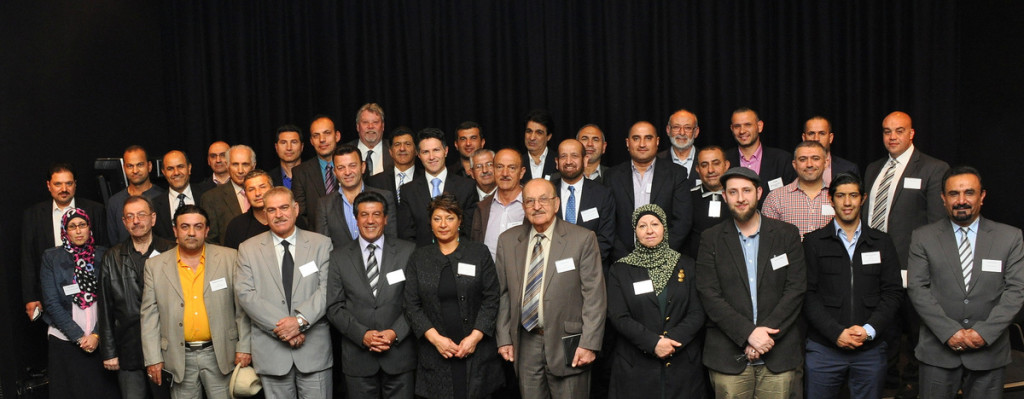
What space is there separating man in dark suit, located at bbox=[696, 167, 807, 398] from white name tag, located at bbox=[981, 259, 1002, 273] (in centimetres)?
90

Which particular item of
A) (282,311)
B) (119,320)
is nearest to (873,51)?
(282,311)

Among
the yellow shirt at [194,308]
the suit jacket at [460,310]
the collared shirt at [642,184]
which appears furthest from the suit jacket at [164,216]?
the collared shirt at [642,184]

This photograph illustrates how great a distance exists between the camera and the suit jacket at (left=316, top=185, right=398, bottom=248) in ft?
16.5

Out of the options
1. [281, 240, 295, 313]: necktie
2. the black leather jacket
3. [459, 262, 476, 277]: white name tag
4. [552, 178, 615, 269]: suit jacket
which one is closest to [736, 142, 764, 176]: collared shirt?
[552, 178, 615, 269]: suit jacket

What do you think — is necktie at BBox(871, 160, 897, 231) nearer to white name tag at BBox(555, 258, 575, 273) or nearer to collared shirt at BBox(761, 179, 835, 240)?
collared shirt at BBox(761, 179, 835, 240)

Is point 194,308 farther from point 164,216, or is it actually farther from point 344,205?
point 164,216

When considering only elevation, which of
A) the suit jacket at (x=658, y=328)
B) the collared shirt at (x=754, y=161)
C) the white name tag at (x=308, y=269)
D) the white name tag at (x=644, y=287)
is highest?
the collared shirt at (x=754, y=161)

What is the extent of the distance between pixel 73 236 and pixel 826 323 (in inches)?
174

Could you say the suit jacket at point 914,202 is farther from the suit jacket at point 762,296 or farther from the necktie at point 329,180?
the necktie at point 329,180

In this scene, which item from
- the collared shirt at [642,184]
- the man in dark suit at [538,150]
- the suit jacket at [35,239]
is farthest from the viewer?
the man in dark suit at [538,150]

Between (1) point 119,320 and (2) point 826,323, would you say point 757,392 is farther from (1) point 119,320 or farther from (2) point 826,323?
(1) point 119,320

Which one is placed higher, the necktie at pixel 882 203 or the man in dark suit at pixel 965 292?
the necktie at pixel 882 203

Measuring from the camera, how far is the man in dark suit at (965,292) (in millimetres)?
4246

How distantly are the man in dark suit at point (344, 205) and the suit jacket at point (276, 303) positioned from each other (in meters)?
0.41
